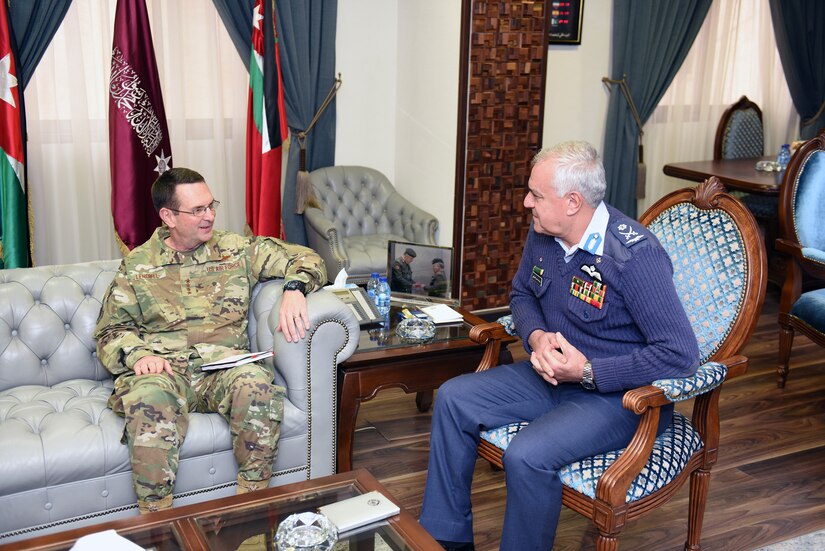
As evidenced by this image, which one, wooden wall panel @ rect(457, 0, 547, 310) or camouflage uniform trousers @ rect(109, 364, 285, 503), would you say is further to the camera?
wooden wall panel @ rect(457, 0, 547, 310)

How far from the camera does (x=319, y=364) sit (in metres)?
2.76

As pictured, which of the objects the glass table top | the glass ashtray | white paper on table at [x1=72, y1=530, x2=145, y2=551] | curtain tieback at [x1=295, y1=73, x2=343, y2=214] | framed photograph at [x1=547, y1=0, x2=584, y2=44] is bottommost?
the glass table top

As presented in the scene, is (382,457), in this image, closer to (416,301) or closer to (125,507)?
(416,301)

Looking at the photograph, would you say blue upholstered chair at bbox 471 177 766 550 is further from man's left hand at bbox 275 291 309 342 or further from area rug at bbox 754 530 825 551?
man's left hand at bbox 275 291 309 342

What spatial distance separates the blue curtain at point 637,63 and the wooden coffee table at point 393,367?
3.06 m

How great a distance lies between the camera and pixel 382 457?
3285mm

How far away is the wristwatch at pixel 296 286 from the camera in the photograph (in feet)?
9.37

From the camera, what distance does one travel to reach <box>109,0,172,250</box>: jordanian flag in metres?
4.19

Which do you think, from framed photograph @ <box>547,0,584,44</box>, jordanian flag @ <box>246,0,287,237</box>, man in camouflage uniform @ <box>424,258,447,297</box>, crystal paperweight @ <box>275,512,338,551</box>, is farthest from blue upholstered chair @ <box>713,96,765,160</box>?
crystal paperweight @ <box>275,512,338,551</box>

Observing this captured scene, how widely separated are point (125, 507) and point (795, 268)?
122 inches

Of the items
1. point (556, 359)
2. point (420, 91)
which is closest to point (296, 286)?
point (556, 359)

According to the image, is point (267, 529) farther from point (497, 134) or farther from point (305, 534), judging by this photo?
point (497, 134)

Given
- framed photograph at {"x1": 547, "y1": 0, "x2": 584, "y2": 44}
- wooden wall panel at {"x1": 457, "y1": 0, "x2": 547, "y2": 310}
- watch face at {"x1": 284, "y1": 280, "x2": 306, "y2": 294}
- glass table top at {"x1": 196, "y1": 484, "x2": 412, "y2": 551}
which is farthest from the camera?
framed photograph at {"x1": 547, "y1": 0, "x2": 584, "y2": 44}

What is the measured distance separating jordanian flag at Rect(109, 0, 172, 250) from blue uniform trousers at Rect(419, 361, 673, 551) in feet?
7.95
